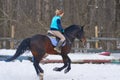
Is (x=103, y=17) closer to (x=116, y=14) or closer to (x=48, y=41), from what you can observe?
(x=116, y=14)

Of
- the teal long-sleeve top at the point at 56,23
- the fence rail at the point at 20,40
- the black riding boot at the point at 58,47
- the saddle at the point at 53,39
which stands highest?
the teal long-sleeve top at the point at 56,23

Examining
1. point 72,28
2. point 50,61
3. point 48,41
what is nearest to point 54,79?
point 48,41

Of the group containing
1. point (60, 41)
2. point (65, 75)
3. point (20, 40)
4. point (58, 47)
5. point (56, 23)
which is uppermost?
point (56, 23)

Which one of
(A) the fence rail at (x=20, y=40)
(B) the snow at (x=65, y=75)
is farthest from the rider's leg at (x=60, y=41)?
(A) the fence rail at (x=20, y=40)

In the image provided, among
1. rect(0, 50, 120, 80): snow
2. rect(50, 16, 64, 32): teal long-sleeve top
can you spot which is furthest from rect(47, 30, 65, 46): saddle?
rect(0, 50, 120, 80): snow

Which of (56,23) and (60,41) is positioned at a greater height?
(56,23)

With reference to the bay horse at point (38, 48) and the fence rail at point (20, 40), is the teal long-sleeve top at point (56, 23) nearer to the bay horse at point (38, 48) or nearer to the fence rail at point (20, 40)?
the bay horse at point (38, 48)

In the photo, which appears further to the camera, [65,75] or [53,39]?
[65,75]

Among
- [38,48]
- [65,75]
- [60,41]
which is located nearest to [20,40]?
[65,75]

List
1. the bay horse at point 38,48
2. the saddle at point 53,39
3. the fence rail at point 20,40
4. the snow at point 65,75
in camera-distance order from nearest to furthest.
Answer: the bay horse at point 38,48 → the snow at point 65,75 → the saddle at point 53,39 → the fence rail at point 20,40

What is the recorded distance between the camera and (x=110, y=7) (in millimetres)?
29844

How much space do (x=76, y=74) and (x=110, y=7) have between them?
18.5 meters

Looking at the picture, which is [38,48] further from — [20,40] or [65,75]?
[20,40]

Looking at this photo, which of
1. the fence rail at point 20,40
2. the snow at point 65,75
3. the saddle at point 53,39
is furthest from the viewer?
the fence rail at point 20,40
